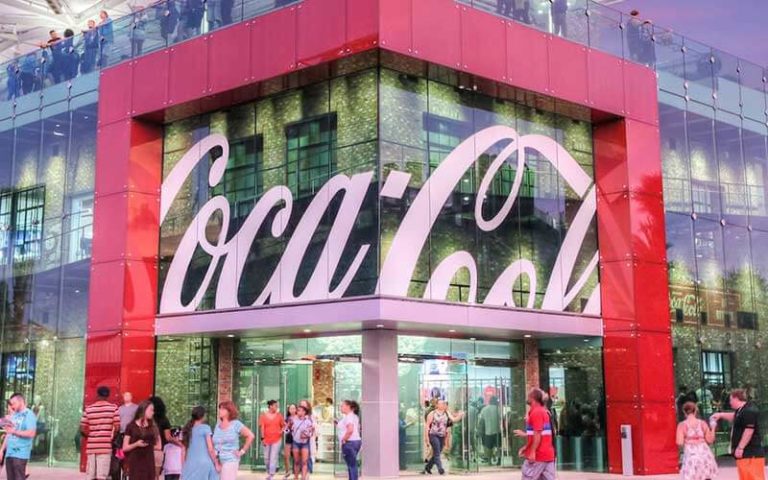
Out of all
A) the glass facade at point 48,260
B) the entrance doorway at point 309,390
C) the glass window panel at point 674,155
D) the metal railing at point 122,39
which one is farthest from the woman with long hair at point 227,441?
the glass window panel at point 674,155

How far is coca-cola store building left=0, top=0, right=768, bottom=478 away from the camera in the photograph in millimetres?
20500

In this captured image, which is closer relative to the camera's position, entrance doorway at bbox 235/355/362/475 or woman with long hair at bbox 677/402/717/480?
woman with long hair at bbox 677/402/717/480

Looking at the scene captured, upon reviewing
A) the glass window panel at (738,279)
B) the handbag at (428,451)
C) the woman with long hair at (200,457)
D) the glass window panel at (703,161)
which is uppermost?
the glass window panel at (703,161)

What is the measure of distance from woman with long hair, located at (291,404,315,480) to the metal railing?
28.2ft

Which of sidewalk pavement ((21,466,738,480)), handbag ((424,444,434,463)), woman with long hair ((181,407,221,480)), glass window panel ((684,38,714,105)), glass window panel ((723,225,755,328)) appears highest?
glass window panel ((684,38,714,105))

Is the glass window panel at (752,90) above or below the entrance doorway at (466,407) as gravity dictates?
above

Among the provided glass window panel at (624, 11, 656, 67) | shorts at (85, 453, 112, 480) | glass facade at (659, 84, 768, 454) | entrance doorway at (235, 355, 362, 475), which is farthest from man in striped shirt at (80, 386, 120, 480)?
glass window panel at (624, 11, 656, 67)

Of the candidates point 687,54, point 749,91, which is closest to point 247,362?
point 687,54

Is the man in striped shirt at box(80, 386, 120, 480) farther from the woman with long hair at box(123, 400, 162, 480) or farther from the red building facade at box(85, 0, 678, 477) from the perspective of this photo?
the red building facade at box(85, 0, 678, 477)

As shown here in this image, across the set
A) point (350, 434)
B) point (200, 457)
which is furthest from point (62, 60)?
point (200, 457)

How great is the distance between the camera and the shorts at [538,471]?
1263cm

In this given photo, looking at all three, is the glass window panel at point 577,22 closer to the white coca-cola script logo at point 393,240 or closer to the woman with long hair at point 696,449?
the white coca-cola script logo at point 393,240

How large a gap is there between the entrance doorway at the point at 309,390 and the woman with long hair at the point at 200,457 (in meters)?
9.08

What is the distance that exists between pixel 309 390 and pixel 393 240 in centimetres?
471
